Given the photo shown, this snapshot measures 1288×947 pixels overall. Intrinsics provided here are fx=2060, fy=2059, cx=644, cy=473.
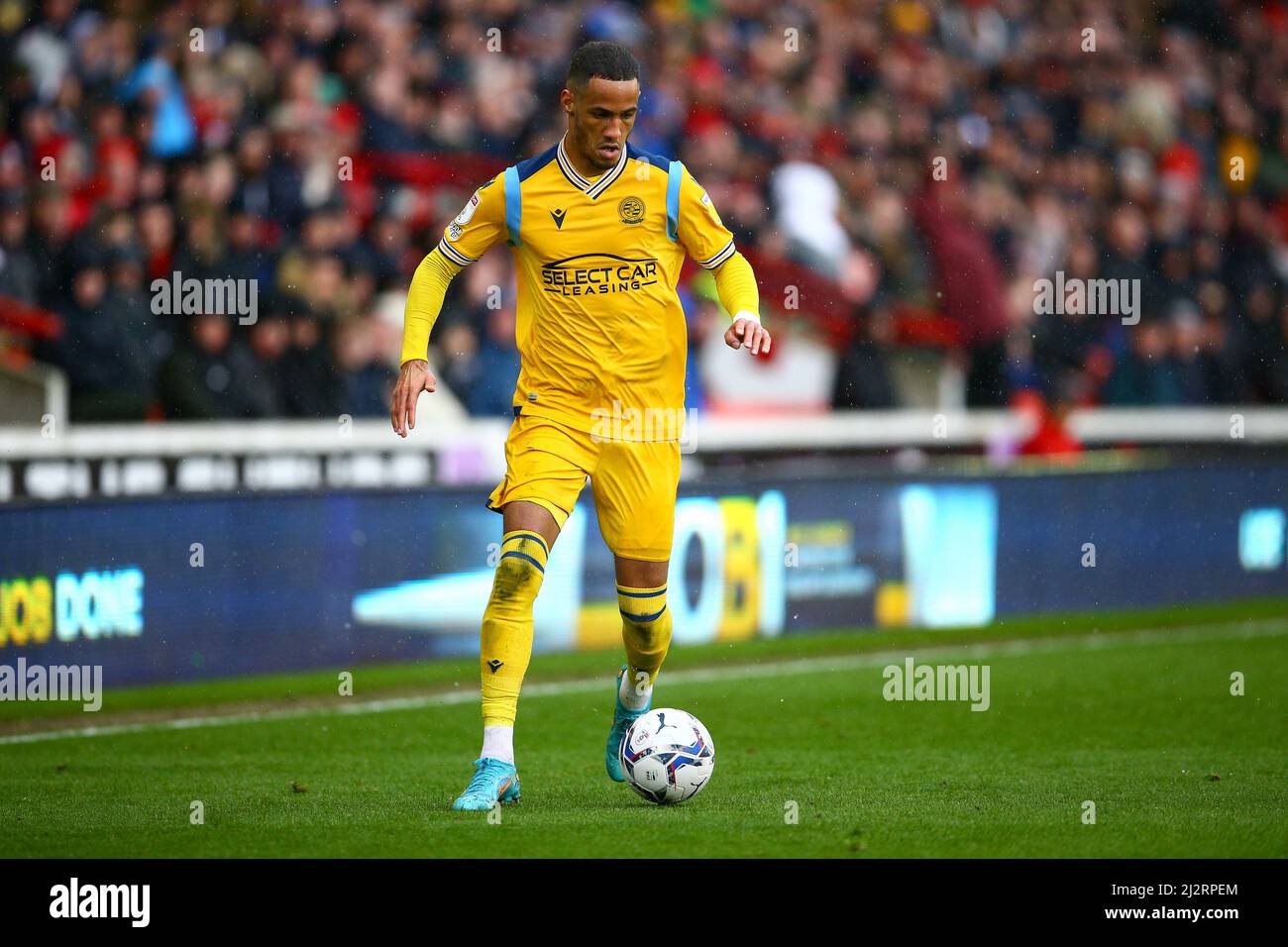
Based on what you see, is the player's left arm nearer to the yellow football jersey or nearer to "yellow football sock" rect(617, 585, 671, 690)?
the yellow football jersey

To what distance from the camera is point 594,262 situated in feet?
23.6

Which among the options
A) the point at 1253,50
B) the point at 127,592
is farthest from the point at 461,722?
the point at 1253,50

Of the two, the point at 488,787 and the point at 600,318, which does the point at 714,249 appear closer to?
the point at 600,318

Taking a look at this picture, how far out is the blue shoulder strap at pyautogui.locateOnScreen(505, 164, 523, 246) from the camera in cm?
716

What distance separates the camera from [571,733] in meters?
9.20

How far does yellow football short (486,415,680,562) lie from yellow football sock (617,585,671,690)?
14 cm

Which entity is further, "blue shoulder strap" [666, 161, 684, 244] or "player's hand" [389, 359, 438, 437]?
"blue shoulder strap" [666, 161, 684, 244]

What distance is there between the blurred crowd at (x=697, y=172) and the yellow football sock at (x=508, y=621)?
6.04 meters

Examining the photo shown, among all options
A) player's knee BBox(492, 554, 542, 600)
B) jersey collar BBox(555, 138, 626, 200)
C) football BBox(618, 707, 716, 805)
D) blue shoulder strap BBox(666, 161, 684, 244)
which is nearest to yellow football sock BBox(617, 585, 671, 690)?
football BBox(618, 707, 716, 805)

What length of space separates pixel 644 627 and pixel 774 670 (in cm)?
449

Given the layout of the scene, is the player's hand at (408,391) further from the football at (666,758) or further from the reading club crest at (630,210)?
the football at (666,758)

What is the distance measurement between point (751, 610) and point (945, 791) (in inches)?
→ 209

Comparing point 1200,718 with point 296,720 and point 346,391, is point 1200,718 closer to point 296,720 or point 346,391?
point 296,720
